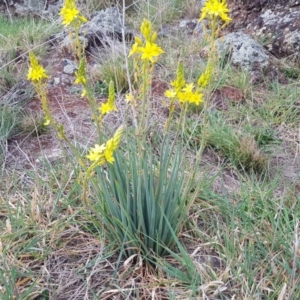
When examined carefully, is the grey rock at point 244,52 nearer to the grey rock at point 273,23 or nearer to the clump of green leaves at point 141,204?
the grey rock at point 273,23

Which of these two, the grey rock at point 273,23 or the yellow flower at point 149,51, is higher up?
the yellow flower at point 149,51

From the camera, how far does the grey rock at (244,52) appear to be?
10.2 ft

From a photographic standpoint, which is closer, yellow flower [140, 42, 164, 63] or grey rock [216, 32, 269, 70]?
yellow flower [140, 42, 164, 63]

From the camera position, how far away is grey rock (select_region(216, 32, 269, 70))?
3111 mm

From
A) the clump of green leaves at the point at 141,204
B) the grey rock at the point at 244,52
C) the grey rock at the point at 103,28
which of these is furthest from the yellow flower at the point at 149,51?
the grey rock at the point at 103,28

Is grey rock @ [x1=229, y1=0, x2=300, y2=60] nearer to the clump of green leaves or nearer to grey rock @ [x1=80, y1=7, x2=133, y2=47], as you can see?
grey rock @ [x1=80, y1=7, x2=133, y2=47]

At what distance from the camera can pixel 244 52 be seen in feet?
10.3

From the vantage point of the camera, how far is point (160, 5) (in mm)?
4020

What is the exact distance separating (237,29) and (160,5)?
2.55ft

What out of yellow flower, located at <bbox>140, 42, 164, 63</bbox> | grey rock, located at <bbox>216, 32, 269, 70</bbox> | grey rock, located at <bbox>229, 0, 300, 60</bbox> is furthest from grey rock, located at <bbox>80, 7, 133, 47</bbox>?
yellow flower, located at <bbox>140, 42, 164, 63</bbox>

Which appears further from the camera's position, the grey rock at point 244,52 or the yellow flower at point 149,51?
the grey rock at point 244,52

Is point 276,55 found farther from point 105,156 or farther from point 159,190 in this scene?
point 105,156

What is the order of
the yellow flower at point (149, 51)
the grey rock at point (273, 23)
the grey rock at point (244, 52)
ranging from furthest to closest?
the grey rock at point (273, 23) < the grey rock at point (244, 52) < the yellow flower at point (149, 51)

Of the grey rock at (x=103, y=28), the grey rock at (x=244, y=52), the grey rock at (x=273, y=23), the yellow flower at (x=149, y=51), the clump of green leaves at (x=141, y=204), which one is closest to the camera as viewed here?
the yellow flower at (x=149, y=51)
